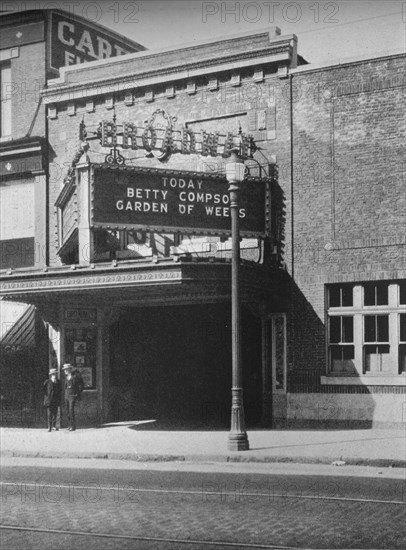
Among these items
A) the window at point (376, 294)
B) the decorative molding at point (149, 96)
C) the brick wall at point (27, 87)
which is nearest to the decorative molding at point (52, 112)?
the brick wall at point (27, 87)

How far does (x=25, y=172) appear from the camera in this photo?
2639cm

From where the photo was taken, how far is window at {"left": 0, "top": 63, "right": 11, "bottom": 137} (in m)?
27.0

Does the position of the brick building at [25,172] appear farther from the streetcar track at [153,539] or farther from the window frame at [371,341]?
the streetcar track at [153,539]

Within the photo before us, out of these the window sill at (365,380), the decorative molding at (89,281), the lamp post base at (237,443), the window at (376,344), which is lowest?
the lamp post base at (237,443)

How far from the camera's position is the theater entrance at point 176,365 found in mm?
24641

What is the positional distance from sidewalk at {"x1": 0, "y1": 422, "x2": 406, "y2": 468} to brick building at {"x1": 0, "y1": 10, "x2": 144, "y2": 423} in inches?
126

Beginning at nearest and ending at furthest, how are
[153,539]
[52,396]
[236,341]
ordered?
[153,539] < [236,341] < [52,396]

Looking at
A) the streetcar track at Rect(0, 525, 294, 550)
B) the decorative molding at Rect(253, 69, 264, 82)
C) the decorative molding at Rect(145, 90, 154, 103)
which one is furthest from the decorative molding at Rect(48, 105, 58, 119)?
the streetcar track at Rect(0, 525, 294, 550)

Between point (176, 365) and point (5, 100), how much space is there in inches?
403

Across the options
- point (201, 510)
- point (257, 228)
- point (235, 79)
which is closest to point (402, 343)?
point (257, 228)

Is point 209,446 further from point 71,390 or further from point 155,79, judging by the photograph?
point 155,79

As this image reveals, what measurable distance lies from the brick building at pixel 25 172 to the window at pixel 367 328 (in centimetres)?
898

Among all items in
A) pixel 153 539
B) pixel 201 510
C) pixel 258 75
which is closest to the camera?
pixel 153 539

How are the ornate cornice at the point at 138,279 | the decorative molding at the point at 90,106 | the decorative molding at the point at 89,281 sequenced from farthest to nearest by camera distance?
the decorative molding at the point at 90,106
the decorative molding at the point at 89,281
the ornate cornice at the point at 138,279
